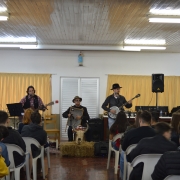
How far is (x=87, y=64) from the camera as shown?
31.9 feet

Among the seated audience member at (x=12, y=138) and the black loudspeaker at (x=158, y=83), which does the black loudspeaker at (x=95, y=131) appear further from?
the seated audience member at (x=12, y=138)

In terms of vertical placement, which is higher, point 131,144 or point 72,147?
point 131,144

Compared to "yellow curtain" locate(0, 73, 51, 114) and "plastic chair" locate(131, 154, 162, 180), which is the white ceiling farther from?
"plastic chair" locate(131, 154, 162, 180)

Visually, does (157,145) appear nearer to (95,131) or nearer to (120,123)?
(120,123)

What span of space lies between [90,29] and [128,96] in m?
3.57

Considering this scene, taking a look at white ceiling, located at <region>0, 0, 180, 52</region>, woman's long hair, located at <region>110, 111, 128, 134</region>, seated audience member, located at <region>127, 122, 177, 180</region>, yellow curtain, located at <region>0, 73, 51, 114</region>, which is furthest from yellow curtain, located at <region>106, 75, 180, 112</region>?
seated audience member, located at <region>127, 122, 177, 180</region>

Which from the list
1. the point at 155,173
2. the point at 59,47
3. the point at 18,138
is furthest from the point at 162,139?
the point at 59,47

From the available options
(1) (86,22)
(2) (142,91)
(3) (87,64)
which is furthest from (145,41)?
(1) (86,22)

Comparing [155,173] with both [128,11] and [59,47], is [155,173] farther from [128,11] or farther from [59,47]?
[59,47]

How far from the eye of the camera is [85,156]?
6906mm

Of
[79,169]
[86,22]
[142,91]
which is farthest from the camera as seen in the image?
[142,91]

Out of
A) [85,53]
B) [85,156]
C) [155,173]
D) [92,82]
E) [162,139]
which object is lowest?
[85,156]

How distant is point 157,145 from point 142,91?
6.72 m

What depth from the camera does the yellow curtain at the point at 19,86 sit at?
9.36m
